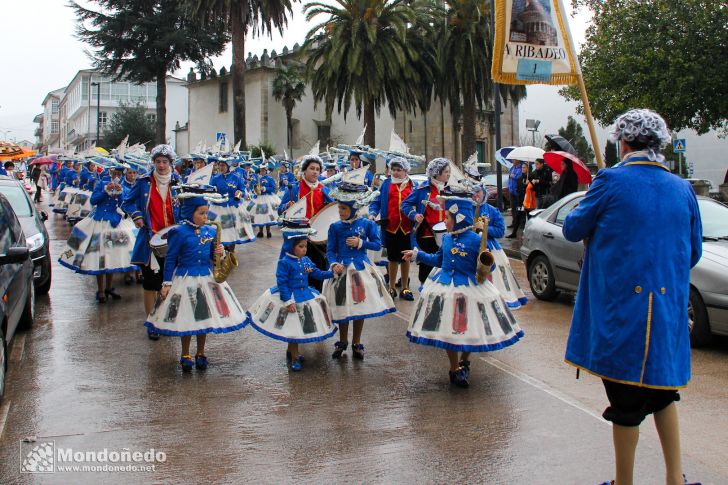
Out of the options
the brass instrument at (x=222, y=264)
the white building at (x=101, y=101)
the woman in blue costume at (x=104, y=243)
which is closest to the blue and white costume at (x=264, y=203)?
the woman in blue costume at (x=104, y=243)

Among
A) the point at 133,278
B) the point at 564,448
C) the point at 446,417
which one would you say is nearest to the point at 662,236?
the point at 564,448

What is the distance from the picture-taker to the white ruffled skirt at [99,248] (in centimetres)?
1023

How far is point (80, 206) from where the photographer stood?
1920cm

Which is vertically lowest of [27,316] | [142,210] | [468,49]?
[27,316]

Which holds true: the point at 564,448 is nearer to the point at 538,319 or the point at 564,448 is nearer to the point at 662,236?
the point at 662,236

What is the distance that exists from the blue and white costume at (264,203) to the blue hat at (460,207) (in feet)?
38.7

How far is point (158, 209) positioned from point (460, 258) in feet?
12.4

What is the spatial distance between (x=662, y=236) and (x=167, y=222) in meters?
5.98

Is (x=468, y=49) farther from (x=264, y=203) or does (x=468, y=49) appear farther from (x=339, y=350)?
(x=339, y=350)

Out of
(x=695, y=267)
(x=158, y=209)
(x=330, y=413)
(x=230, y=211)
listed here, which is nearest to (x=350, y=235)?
(x=330, y=413)

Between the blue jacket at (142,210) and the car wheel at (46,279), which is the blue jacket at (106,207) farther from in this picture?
the blue jacket at (142,210)

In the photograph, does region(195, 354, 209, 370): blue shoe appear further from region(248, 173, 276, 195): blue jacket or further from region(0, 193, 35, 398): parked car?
region(248, 173, 276, 195): blue jacket

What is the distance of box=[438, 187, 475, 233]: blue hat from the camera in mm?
6367

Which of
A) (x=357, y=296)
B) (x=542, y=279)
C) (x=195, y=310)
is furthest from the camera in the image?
(x=542, y=279)
